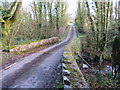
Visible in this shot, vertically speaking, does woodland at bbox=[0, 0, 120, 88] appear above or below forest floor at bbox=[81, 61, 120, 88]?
above

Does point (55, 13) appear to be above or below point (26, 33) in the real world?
above

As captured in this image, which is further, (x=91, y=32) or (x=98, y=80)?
(x=91, y=32)

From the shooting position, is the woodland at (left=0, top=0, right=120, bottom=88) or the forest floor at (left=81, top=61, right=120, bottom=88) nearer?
the forest floor at (left=81, top=61, right=120, bottom=88)

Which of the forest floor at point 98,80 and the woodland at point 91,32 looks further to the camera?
the woodland at point 91,32

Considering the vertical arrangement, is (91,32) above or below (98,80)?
above

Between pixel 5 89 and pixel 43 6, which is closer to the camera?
pixel 5 89

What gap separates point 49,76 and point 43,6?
20249mm

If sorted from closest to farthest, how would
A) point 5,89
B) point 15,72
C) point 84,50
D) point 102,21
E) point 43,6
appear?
point 5,89
point 15,72
point 102,21
point 84,50
point 43,6

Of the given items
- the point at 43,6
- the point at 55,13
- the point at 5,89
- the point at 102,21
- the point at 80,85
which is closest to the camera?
the point at 80,85

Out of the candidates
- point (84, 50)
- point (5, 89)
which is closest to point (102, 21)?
point (84, 50)

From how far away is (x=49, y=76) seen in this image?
14.9 feet

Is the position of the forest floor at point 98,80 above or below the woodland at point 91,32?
below

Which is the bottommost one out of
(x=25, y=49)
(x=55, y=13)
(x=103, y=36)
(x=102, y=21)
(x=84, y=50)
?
(x=84, y=50)

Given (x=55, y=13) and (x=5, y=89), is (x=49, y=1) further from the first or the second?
(x=5, y=89)
